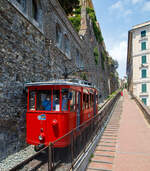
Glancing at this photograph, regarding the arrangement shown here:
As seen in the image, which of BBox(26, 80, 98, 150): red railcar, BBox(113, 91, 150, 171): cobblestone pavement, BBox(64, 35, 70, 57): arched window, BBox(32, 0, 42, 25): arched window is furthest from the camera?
BBox(64, 35, 70, 57): arched window

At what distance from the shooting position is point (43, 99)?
20.3 feet

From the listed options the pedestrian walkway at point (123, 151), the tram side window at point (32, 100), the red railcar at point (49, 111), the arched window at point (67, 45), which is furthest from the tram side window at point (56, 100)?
the arched window at point (67, 45)

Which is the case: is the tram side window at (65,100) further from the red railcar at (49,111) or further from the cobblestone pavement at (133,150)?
the cobblestone pavement at (133,150)

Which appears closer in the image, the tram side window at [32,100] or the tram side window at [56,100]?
the tram side window at [56,100]

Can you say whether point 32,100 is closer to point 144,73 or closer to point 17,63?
point 17,63

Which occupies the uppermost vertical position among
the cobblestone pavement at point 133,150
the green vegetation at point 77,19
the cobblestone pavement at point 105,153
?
the green vegetation at point 77,19

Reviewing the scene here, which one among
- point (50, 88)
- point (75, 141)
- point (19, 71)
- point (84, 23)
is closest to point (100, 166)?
point (75, 141)

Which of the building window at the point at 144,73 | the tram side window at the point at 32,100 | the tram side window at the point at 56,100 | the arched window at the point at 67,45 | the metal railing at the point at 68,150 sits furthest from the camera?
the building window at the point at 144,73

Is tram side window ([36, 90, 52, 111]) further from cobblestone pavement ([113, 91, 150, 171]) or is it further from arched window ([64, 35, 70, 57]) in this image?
arched window ([64, 35, 70, 57])

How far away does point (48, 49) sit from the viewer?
10.2 meters

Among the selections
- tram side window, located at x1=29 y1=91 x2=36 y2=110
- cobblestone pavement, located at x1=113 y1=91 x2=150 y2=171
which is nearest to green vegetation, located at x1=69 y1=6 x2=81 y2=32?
cobblestone pavement, located at x1=113 y1=91 x2=150 y2=171

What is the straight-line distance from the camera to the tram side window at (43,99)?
607cm

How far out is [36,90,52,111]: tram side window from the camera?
6070 mm

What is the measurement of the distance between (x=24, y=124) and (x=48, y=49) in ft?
16.9
